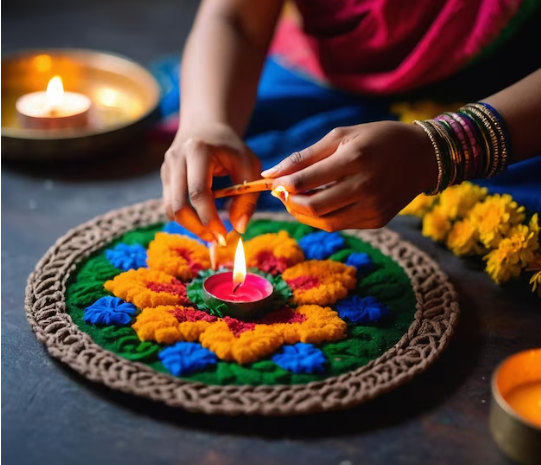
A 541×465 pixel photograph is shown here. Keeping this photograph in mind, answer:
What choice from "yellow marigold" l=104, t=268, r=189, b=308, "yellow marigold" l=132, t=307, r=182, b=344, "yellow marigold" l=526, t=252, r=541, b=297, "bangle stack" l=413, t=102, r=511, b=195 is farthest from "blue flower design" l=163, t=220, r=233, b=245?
"yellow marigold" l=526, t=252, r=541, b=297

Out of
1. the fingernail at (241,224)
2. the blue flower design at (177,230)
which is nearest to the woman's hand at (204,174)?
the fingernail at (241,224)

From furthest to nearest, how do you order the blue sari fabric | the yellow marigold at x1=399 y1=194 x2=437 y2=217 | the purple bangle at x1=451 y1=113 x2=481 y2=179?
the blue sari fabric
the yellow marigold at x1=399 y1=194 x2=437 y2=217
the purple bangle at x1=451 y1=113 x2=481 y2=179

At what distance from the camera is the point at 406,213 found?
1.24m

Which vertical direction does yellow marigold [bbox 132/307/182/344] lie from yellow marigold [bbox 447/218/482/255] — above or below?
above

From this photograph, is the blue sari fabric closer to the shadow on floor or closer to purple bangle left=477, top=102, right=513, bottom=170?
the shadow on floor

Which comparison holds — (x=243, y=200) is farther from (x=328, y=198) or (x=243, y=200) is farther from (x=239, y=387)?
(x=239, y=387)

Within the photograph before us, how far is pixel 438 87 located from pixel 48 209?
2.41 ft

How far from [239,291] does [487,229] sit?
14.8 inches

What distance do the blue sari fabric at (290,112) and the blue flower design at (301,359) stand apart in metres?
0.40

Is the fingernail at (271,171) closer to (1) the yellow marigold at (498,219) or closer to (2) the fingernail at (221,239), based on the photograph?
(2) the fingernail at (221,239)

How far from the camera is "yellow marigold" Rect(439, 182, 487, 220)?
1.15m

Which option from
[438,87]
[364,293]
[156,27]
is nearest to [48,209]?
[364,293]

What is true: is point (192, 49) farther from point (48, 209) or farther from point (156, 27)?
point (156, 27)

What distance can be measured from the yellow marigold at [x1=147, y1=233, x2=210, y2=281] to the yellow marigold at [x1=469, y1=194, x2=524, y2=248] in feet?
1.31
